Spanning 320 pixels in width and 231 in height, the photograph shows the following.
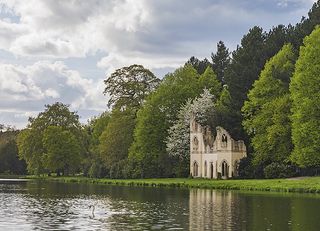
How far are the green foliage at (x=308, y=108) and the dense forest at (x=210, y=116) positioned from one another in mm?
101

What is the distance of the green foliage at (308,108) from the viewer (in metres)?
63.4

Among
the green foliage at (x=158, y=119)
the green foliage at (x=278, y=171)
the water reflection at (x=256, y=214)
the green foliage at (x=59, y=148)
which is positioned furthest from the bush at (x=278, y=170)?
the green foliage at (x=59, y=148)

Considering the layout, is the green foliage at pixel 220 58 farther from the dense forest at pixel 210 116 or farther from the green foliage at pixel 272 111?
the green foliage at pixel 272 111

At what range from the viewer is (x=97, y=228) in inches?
1154

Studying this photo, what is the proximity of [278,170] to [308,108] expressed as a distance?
31.7 ft

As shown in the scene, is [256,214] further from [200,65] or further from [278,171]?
[200,65]

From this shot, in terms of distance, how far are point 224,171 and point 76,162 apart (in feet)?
148

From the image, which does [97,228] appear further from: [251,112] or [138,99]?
[138,99]

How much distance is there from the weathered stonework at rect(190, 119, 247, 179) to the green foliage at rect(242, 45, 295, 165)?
403 cm

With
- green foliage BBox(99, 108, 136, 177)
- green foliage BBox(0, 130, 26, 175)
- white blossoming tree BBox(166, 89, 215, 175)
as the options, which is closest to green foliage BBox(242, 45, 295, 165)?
white blossoming tree BBox(166, 89, 215, 175)

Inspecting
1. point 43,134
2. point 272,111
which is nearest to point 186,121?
point 272,111

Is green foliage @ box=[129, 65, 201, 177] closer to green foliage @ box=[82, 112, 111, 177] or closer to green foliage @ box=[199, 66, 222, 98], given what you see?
green foliage @ box=[199, 66, 222, 98]

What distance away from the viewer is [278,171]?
233ft

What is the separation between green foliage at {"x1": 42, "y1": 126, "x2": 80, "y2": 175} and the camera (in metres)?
116
